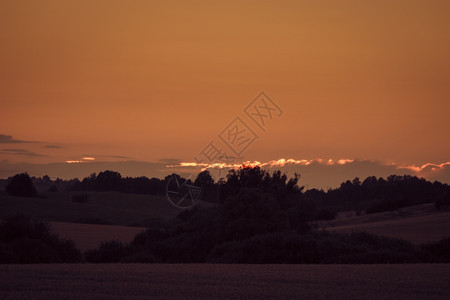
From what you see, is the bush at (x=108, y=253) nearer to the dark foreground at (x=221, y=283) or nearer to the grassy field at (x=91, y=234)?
A: the grassy field at (x=91, y=234)

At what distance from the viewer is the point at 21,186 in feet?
346

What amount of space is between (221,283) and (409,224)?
49501 millimetres

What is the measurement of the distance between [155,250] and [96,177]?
110 m

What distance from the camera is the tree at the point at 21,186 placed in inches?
4117

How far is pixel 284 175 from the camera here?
227ft

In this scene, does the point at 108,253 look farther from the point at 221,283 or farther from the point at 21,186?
the point at 21,186

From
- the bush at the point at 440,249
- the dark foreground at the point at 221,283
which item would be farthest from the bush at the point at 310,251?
the dark foreground at the point at 221,283

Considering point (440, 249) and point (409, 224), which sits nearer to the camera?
point (440, 249)

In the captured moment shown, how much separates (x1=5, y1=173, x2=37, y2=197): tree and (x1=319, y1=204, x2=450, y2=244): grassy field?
52873 mm

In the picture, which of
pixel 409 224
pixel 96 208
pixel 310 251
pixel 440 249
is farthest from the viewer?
pixel 96 208

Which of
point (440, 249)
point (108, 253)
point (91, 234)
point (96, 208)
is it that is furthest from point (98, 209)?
point (440, 249)

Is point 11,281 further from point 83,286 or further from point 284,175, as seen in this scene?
point 284,175

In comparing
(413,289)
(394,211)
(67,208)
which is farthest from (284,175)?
(413,289)

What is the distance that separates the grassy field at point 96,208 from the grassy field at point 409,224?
3056cm
